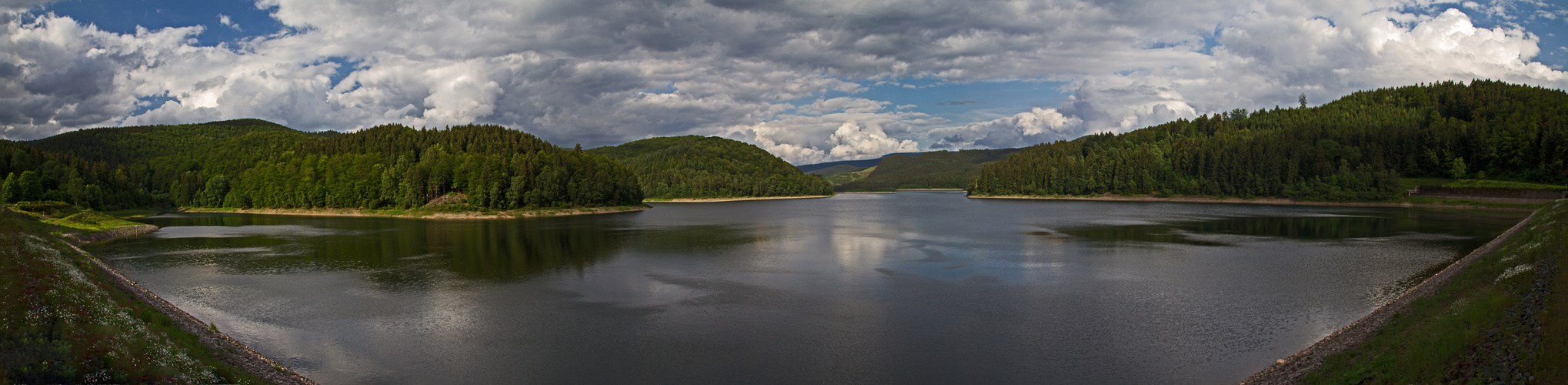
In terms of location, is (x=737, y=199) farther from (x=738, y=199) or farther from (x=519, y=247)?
(x=519, y=247)

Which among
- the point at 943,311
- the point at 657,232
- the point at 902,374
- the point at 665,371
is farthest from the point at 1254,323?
the point at 657,232

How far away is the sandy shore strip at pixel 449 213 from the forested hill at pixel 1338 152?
9248cm

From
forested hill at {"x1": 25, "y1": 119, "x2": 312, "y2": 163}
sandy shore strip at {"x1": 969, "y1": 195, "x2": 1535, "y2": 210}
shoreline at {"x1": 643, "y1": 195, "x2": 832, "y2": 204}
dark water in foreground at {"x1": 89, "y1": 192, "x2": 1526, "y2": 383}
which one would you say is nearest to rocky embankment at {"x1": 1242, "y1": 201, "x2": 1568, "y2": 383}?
dark water in foreground at {"x1": 89, "y1": 192, "x2": 1526, "y2": 383}

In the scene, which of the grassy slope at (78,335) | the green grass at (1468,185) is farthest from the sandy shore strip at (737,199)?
the grassy slope at (78,335)

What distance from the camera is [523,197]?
7812cm

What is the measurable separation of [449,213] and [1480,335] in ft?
270

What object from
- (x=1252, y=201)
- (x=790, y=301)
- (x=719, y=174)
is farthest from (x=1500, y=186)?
(x=719, y=174)

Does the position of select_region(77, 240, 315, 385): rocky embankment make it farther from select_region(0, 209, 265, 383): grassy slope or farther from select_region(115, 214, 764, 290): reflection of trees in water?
select_region(115, 214, 764, 290): reflection of trees in water

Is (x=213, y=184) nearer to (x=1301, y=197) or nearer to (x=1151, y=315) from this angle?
(x=1151, y=315)

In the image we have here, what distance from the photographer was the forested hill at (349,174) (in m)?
71.6

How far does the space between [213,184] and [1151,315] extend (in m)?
128

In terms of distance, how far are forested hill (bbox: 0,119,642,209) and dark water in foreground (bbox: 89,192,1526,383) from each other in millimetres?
35139

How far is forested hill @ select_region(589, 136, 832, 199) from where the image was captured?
142 metres

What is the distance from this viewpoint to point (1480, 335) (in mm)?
9414
